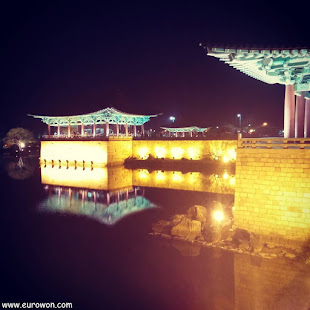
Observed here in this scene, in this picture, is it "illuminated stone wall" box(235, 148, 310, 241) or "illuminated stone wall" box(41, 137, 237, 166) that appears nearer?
"illuminated stone wall" box(235, 148, 310, 241)

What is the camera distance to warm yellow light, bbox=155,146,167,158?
31220 millimetres

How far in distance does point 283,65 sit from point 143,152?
2390 centimetres

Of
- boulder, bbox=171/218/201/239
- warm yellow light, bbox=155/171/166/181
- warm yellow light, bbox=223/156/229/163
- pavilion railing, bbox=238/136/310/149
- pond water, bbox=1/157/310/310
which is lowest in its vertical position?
pond water, bbox=1/157/310/310

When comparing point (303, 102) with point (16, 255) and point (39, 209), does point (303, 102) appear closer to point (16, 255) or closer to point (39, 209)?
point (16, 255)

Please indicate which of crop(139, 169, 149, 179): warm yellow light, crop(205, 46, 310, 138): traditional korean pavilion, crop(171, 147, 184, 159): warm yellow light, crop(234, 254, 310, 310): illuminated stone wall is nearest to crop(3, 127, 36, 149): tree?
crop(139, 169, 149, 179): warm yellow light

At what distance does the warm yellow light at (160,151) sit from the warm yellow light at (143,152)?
113 cm

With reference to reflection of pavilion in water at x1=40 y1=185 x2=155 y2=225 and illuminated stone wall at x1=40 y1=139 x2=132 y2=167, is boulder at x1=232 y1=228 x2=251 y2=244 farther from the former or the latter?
illuminated stone wall at x1=40 y1=139 x2=132 y2=167

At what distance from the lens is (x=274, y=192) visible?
29.6 ft

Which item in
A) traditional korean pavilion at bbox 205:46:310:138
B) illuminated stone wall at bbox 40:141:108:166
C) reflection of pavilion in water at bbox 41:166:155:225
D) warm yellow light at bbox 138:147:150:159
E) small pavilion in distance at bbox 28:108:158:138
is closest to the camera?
traditional korean pavilion at bbox 205:46:310:138

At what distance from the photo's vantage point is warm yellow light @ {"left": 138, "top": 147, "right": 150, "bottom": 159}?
31938 millimetres

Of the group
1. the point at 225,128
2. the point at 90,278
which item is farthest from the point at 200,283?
the point at 225,128

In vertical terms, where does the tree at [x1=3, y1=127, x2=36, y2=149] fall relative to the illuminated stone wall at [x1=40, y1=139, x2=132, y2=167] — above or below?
above

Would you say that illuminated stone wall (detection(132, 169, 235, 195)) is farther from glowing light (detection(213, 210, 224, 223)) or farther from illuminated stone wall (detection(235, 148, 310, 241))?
illuminated stone wall (detection(235, 148, 310, 241))

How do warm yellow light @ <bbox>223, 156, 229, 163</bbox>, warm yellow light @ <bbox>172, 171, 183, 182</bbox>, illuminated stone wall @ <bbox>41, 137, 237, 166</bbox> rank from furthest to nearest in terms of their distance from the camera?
illuminated stone wall @ <bbox>41, 137, 237, 166</bbox> → warm yellow light @ <bbox>223, 156, 229, 163</bbox> → warm yellow light @ <bbox>172, 171, 183, 182</bbox>
